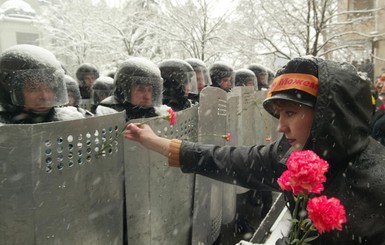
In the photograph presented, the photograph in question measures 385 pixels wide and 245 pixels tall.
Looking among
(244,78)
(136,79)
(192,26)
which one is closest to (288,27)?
(192,26)

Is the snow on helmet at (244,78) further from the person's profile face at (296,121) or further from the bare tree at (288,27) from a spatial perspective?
the person's profile face at (296,121)

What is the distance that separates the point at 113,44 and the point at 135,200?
17.8 meters

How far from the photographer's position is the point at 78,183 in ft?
6.79

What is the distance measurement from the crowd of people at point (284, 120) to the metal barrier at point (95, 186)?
251mm

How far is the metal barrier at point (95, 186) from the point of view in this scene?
5.94ft

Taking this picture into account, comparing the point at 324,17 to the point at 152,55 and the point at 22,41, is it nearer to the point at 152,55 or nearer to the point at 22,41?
the point at 152,55

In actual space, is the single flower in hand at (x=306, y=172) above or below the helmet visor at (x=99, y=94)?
above

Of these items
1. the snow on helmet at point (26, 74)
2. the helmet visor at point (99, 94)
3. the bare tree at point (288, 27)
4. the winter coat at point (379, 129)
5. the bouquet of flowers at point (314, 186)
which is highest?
the bare tree at point (288, 27)

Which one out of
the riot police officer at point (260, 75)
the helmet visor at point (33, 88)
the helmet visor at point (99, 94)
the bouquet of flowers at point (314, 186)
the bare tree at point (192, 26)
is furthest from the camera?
the bare tree at point (192, 26)

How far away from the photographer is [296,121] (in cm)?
177

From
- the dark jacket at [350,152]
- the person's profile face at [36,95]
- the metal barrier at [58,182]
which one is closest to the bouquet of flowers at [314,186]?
the dark jacket at [350,152]

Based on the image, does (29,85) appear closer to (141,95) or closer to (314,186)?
(141,95)

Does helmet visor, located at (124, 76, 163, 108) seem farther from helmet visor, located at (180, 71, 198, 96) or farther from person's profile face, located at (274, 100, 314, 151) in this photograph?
person's profile face, located at (274, 100, 314, 151)

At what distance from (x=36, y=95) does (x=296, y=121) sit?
1926mm
